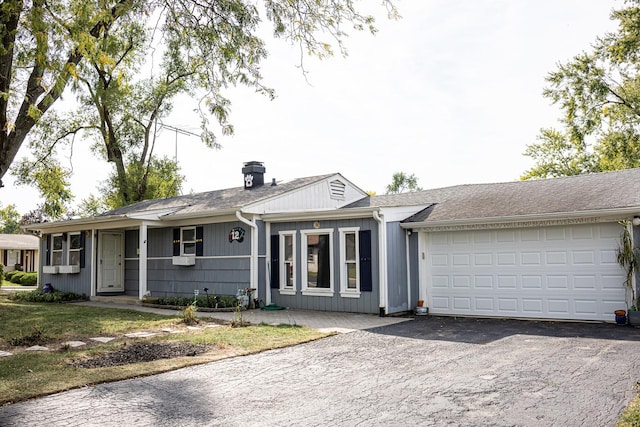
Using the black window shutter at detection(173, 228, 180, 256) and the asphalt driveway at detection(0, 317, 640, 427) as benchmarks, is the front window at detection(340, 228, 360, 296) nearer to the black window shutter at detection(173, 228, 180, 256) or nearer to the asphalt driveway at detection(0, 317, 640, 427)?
the asphalt driveway at detection(0, 317, 640, 427)

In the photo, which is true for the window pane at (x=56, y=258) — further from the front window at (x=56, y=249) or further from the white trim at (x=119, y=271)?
the white trim at (x=119, y=271)

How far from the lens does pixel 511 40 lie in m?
12.5

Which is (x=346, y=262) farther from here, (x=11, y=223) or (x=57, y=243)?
(x=11, y=223)

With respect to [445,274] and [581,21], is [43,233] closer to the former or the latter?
[445,274]

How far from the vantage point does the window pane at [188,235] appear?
14.7 metres

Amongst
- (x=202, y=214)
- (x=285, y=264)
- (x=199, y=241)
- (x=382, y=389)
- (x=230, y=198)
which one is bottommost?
(x=382, y=389)

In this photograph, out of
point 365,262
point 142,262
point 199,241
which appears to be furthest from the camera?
point 142,262

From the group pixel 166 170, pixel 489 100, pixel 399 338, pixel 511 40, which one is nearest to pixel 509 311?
pixel 399 338

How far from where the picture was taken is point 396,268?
38.2 ft

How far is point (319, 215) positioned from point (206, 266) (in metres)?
3.90

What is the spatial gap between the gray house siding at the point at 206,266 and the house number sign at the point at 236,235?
7 cm

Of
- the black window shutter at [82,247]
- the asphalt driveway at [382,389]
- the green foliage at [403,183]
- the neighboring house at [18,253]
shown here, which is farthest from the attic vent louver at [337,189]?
the green foliage at [403,183]

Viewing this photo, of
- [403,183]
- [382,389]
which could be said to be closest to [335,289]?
[382,389]

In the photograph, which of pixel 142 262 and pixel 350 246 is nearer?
pixel 350 246
